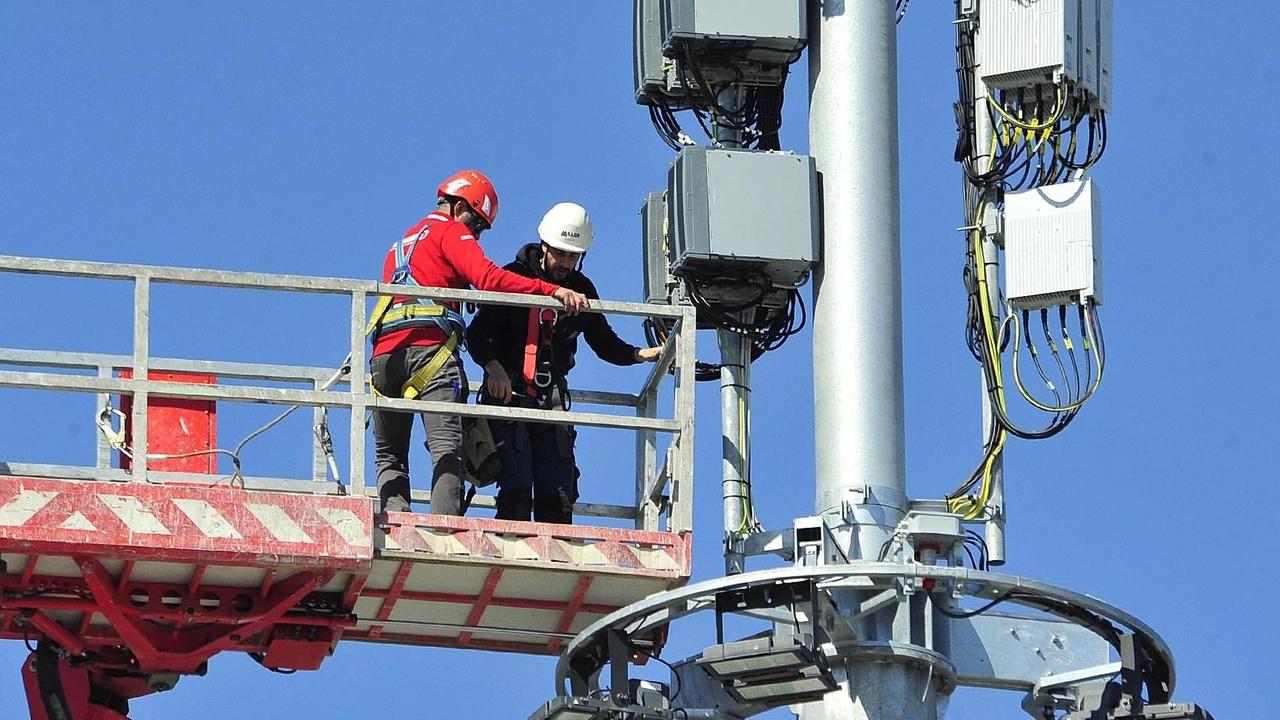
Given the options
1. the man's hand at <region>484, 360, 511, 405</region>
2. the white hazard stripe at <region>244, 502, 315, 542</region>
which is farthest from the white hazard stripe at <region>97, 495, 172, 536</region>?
the man's hand at <region>484, 360, 511, 405</region>

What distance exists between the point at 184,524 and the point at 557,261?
3.49m

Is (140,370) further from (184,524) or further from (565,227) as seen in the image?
(565,227)

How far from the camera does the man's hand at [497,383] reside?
20.8 metres

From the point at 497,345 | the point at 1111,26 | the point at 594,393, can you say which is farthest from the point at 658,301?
the point at 1111,26

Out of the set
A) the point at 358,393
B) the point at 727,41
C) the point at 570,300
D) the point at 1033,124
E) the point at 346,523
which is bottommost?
the point at 346,523

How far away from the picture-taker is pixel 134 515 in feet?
63.9

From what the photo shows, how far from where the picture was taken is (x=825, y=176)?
875 inches

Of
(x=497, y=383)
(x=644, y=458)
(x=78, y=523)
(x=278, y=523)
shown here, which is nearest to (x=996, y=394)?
(x=644, y=458)

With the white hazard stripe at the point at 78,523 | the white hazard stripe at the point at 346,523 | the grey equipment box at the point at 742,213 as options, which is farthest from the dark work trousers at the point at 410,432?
the grey equipment box at the point at 742,213

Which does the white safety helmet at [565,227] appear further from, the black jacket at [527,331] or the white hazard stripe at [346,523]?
the white hazard stripe at [346,523]

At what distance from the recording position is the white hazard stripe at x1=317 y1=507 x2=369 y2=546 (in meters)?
19.7

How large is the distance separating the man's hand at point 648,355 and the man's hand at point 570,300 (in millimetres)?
1264

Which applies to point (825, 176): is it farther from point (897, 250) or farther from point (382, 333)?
point (382, 333)

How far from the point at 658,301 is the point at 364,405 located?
3965 millimetres
